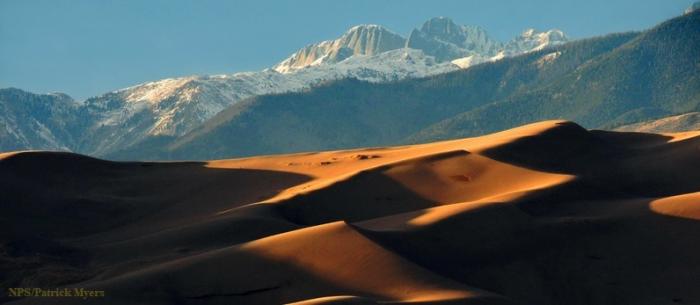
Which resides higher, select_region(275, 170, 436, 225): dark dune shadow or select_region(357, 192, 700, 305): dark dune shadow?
select_region(275, 170, 436, 225): dark dune shadow

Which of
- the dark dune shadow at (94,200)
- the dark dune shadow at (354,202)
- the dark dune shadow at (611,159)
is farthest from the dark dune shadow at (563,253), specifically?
the dark dune shadow at (611,159)

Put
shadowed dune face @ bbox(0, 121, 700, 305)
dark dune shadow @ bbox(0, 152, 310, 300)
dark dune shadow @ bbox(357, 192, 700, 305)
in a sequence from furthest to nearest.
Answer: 1. dark dune shadow @ bbox(0, 152, 310, 300)
2. dark dune shadow @ bbox(357, 192, 700, 305)
3. shadowed dune face @ bbox(0, 121, 700, 305)

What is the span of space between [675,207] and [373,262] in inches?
554

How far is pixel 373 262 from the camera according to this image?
34.4 metres

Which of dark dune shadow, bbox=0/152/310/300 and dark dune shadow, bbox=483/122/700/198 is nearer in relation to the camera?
dark dune shadow, bbox=0/152/310/300

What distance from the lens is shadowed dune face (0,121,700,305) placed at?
33.8m

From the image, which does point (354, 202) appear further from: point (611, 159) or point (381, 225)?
point (611, 159)

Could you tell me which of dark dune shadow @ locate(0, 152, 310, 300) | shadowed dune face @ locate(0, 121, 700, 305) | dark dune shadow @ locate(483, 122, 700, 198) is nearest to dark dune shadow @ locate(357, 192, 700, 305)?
shadowed dune face @ locate(0, 121, 700, 305)

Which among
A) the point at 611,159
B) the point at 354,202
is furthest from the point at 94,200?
the point at 611,159

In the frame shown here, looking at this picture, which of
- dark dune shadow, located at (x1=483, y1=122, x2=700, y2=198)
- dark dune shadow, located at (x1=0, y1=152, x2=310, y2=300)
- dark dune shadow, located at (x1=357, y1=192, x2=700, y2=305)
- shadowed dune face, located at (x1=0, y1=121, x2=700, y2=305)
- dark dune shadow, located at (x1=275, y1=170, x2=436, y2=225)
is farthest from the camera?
dark dune shadow, located at (x1=483, y1=122, x2=700, y2=198)

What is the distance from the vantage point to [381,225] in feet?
138

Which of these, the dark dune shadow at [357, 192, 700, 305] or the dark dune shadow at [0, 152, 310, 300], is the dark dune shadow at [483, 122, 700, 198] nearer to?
the dark dune shadow at [357, 192, 700, 305]

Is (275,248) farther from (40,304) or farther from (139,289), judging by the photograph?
(40,304)

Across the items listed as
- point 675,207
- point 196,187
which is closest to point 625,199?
point 675,207
